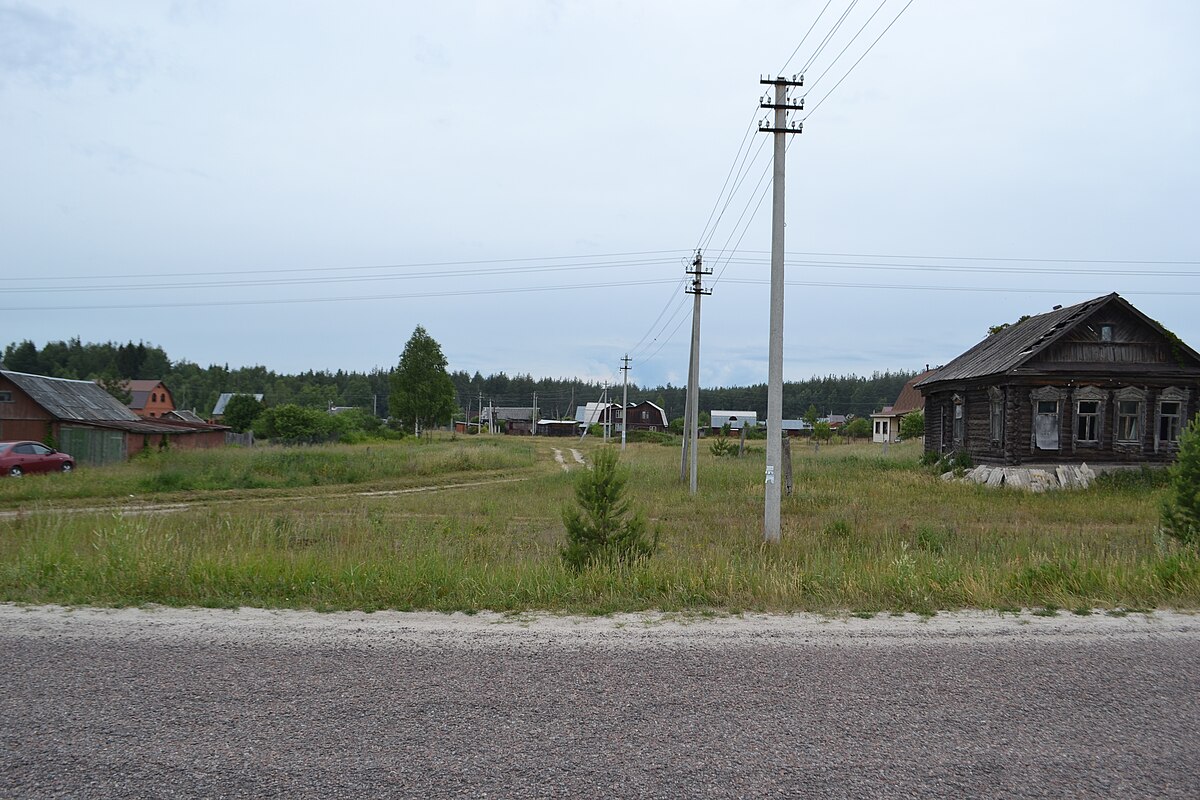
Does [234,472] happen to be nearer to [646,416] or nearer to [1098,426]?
[1098,426]

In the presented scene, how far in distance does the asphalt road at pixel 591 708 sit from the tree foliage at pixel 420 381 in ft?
221

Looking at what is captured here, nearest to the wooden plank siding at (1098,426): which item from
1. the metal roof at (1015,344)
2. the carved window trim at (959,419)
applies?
the metal roof at (1015,344)

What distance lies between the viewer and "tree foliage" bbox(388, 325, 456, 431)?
73625mm

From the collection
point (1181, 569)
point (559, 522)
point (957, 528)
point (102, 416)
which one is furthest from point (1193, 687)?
point (102, 416)

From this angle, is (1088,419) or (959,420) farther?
(959,420)

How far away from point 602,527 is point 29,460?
Answer: 28716mm

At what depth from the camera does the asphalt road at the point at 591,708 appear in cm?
412

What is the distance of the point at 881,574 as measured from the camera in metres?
8.73

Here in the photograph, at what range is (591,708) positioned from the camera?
16.6 feet

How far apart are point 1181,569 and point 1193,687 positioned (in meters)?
4.09

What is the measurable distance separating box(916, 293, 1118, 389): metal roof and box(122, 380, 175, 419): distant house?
77.3 meters

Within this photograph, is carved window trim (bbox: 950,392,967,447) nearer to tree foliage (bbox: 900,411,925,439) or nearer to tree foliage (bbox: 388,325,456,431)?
tree foliage (bbox: 900,411,925,439)

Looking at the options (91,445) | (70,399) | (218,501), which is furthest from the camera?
(70,399)

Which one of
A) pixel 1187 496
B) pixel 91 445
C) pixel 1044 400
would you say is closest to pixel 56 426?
pixel 91 445
